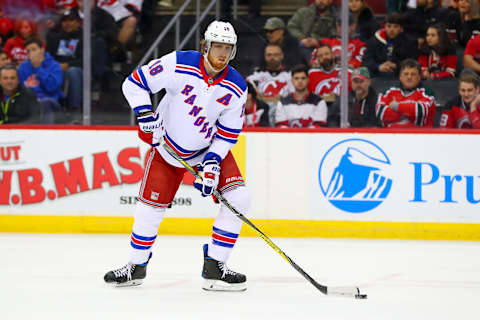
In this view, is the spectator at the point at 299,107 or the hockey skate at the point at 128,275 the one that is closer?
the hockey skate at the point at 128,275

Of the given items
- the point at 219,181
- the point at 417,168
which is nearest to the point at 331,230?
the point at 417,168

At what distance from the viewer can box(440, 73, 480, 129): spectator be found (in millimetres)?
5977

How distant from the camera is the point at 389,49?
615cm

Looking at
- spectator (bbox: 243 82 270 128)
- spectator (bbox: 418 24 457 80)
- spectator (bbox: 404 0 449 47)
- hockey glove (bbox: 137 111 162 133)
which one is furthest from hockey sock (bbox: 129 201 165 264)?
spectator (bbox: 404 0 449 47)

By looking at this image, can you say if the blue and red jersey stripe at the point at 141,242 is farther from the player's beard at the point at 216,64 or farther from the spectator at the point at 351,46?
the spectator at the point at 351,46

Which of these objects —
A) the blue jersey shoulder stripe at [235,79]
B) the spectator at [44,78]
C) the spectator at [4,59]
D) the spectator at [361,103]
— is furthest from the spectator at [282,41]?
the blue jersey shoulder stripe at [235,79]

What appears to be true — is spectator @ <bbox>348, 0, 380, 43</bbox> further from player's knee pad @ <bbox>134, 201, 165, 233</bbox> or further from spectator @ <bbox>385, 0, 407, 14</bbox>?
player's knee pad @ <bbox>134, 201, 165, 233</bbox>

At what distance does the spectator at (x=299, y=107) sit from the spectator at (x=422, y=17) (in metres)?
0.92

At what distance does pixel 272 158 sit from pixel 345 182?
57 centimetres

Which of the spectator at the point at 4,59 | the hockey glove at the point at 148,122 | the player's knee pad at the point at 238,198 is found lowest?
the player's knee pad at the point at 238,198

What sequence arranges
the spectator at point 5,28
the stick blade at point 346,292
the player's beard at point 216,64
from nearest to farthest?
the stick blade at point 346,292 → the player's beard at point 216,64 → the spectator at point 5,28

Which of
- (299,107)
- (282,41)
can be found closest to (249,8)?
(282,41)

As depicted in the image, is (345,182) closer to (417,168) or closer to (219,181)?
(417,168)

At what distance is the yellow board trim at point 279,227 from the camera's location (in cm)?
592
